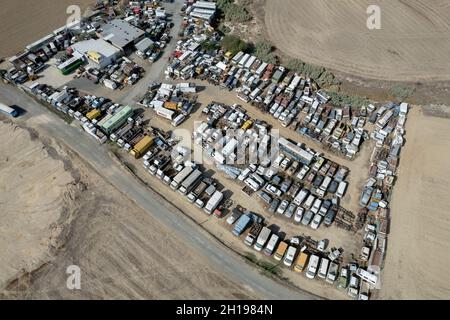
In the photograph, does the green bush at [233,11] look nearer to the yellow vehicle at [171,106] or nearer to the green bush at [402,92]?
the yellow vehicle at [171,106]

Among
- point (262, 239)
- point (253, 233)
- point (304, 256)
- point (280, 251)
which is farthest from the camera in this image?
point (253, 233)

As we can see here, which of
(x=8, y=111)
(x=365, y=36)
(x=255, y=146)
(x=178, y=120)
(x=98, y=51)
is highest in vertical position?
(x=365, y=36)

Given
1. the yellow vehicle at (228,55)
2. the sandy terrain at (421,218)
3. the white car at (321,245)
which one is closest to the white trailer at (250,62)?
the yellow vehicle at (228,55)

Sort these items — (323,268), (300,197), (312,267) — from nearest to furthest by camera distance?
(312,267)
(323,268)
(300,197)

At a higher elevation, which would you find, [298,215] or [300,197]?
[300,197]

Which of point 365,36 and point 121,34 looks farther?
point 365,36

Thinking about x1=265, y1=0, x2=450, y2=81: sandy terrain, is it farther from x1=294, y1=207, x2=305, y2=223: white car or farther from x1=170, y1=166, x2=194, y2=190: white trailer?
x1=170, y1=166, x2=194, y2=190: white trailer

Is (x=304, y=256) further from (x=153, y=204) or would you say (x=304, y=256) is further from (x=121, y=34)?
(x=121, y=34)

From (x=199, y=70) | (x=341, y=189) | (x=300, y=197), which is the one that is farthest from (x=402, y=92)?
(x=199, y=70)
